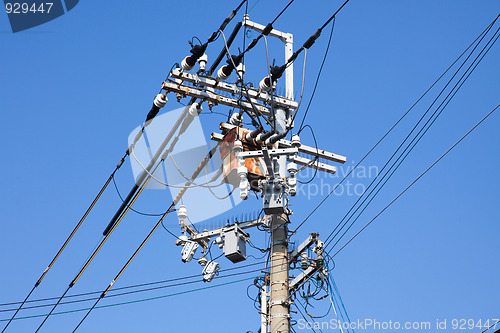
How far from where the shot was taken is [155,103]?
52.9 feet

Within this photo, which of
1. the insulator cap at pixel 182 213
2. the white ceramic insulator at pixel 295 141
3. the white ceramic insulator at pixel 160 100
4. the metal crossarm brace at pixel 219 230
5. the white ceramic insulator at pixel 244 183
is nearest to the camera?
the white ceramic insulator at pixel 244 183

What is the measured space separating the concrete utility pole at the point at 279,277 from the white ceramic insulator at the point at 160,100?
10.7 feet

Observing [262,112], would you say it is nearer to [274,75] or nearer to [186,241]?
[274,75]

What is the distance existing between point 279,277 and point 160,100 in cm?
430

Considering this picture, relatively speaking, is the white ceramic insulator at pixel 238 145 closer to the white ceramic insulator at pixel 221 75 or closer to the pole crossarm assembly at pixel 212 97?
the pole crossarm assembly at pixel 212 97

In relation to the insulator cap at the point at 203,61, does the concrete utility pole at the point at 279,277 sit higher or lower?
lower

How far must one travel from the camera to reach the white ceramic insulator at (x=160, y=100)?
16.0m

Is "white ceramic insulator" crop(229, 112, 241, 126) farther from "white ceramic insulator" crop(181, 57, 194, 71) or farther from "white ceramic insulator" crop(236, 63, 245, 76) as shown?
"white ceramic insulator" crop(181, 57, 194, 71)

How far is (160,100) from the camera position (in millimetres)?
16031

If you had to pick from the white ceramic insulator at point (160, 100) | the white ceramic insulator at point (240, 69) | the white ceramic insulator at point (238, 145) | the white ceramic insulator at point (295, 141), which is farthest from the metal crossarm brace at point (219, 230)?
the white ceramic insulator at point (240, 69)

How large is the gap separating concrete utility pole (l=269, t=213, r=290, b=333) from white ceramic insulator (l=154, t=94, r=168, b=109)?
327 centimetres

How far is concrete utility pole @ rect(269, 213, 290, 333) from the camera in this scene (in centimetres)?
1562

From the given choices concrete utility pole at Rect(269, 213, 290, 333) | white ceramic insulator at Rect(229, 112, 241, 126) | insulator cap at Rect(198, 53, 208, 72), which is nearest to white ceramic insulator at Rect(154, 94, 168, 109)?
insulator cap at Rect(198, 53, 208, 72)

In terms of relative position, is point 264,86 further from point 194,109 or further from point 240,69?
point 194,109
